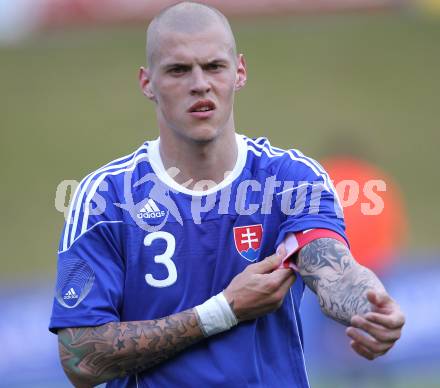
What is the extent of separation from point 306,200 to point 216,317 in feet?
1.85

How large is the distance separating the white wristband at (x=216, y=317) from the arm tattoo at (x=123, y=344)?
27 millimetres

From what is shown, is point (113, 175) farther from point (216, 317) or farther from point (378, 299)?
point (378, 299)

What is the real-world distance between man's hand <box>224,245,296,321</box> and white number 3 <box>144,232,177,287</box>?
0.23 meters

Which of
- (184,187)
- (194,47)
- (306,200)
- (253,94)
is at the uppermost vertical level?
(253,94)

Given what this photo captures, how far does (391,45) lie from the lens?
64.6ft

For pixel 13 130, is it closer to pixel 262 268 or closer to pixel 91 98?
pixel 91 98

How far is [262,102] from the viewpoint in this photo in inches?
708

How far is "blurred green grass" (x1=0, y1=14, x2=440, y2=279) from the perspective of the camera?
15656 millimetres

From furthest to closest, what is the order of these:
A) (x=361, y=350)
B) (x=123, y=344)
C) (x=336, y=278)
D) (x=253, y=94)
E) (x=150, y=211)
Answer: (x=253, y=94)
(x=150, y=211)
(x=123, y=344)
(x=336, y=278)
(x=361, y=350)

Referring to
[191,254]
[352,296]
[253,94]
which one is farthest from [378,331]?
[253,94]

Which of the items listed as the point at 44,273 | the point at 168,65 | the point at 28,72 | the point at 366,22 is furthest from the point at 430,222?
the point at 168,65

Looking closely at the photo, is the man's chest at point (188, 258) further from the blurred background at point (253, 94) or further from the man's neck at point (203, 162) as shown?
the blurred background at point (253, 94)

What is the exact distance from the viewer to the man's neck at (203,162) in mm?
4086

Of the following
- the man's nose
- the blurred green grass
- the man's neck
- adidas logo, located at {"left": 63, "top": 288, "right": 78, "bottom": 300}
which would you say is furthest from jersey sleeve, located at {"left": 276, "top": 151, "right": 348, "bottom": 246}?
the blurred green grass
